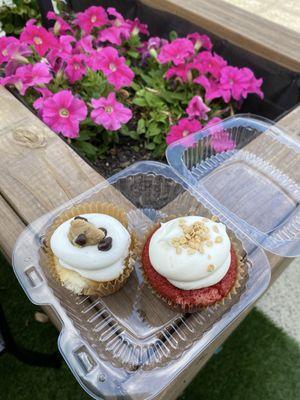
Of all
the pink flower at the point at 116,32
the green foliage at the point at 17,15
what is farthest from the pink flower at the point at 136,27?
the green foliage at the point at 17,15

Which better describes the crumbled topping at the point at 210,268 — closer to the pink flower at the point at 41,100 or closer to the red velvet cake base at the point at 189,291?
the red velvet cake base at the point at 189,291

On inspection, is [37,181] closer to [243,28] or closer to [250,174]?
[250,174]

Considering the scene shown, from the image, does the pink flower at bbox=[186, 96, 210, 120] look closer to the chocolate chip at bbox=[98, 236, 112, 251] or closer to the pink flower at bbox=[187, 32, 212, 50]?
the pink flower at bbox=[187, 32, 212, 50]

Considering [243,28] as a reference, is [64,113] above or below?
below

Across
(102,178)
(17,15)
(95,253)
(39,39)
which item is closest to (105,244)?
(95,253)

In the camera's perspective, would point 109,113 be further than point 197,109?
No

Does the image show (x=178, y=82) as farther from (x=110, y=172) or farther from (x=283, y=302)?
(x=283, y=302)
